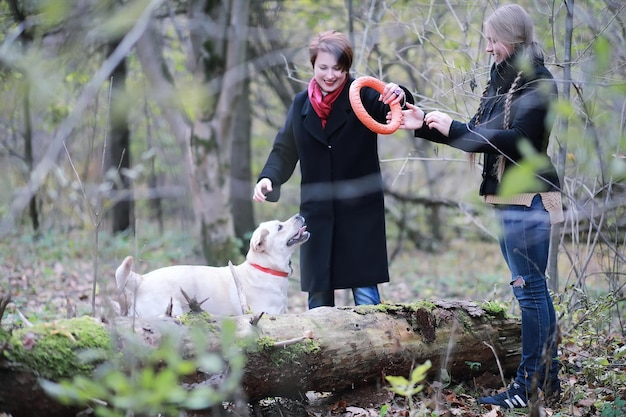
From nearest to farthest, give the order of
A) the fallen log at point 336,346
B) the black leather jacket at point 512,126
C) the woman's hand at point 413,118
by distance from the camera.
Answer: the fallen log at point 336,346 < the black leather jacket at point 512,126 < the woman's hand at point 413,118

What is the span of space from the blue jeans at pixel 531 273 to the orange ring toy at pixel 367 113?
90cm

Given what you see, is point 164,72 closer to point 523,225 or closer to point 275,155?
point 275,155

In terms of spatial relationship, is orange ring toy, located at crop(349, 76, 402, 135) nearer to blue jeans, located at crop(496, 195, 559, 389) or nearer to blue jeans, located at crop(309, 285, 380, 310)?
blue jeans, located at crop(496, 195, 559, 389)

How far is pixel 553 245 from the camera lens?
17.9 ft

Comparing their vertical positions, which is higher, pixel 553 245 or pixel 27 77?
pixel 27 77

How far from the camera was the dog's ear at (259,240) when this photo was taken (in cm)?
478

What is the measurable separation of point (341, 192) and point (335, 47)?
101 centimetres

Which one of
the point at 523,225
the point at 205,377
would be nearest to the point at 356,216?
the point at 523,225

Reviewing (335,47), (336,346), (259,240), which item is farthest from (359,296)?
(335,47)

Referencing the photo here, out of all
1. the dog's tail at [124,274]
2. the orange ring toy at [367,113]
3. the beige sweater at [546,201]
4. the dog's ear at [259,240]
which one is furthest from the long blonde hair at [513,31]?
the dog's tail at [124,274]

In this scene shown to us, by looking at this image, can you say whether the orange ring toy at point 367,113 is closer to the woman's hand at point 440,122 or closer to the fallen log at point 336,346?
the woman's hand at point 440,122

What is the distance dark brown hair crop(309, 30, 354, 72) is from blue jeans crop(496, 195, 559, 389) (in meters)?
1.51

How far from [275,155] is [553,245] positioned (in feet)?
8.25

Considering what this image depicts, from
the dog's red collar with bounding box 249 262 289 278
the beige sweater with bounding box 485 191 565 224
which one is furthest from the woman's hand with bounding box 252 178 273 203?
the beige sweater with bounding box 485 191 565 224
